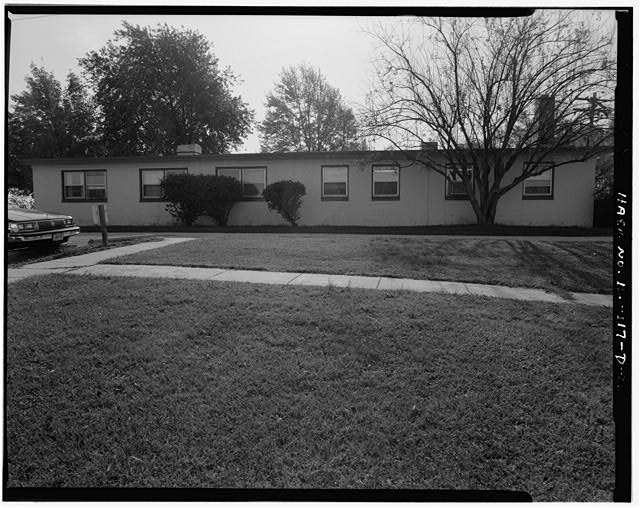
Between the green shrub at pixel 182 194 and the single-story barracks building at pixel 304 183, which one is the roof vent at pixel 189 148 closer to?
the single-story barracks building at pixel 304 183

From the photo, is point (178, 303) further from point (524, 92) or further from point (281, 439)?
point (524, 92)

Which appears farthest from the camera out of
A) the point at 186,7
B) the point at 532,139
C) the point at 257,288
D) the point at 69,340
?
the point at 532,139

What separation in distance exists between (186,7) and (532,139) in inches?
324

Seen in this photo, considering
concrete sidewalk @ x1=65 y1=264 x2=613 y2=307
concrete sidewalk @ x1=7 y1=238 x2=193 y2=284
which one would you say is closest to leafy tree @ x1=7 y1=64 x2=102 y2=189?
concrete sidewalk @ x1=7 y1=238 x2=193 y2=284

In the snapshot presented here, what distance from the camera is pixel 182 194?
5.07 m

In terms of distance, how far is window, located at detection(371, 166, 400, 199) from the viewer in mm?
5397

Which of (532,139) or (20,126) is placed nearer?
(20,126)

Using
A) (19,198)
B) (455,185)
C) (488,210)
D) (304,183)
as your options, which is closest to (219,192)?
(304,183)

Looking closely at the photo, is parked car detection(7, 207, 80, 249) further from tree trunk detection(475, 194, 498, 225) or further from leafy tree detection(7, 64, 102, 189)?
tree trunk detection(475, 194, 498, 225)

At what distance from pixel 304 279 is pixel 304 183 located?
44.9 inches

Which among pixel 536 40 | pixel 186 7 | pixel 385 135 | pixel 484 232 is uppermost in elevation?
pixel 385 135

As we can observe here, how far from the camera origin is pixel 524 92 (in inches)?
267

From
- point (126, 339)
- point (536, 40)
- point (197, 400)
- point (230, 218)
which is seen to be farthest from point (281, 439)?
point (230, 218)

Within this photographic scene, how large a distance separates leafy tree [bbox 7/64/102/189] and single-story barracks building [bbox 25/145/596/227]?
0.47ft
